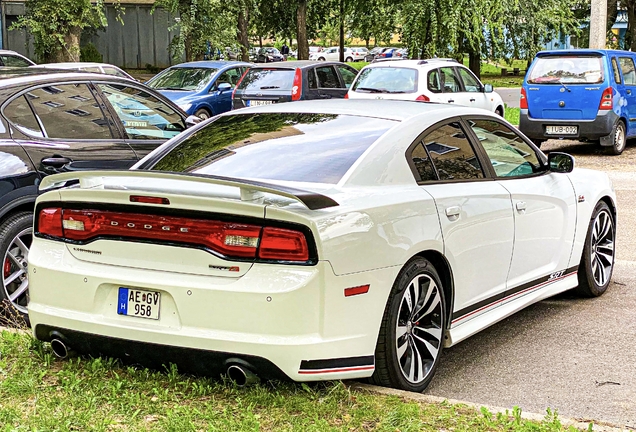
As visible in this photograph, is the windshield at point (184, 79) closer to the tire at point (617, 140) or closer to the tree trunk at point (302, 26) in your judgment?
the tire at point (617, 140)

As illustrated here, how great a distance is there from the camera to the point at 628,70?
1766cm

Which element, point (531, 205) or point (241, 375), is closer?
point (241, 375)

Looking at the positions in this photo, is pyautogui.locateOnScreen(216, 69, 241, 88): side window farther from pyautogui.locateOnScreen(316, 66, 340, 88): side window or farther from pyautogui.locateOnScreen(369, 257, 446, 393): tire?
pyautogui.locateOnScreen(369, 257, 446, 393): tire

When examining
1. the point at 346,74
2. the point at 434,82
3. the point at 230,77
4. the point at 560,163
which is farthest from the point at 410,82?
the point at 560,163

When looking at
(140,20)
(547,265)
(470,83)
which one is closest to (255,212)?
(547,265)

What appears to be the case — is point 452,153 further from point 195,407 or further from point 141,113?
point 141,113

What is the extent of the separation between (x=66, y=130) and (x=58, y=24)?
23.0m

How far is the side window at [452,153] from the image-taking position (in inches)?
219

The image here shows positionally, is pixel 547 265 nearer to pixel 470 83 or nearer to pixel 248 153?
pixel 248 153

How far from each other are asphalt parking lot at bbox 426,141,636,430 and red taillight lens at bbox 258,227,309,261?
4.56 feet

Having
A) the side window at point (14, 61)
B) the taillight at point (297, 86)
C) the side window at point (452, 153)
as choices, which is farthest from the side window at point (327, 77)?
the side window at point (452, 153)

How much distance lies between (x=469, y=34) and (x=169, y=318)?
25459 millimetres

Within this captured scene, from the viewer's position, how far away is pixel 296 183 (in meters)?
5.01

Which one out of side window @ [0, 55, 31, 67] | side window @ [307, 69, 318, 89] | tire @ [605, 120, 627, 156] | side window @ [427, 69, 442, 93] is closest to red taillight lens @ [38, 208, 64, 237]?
side window @ [427, 69, 442, 93]
